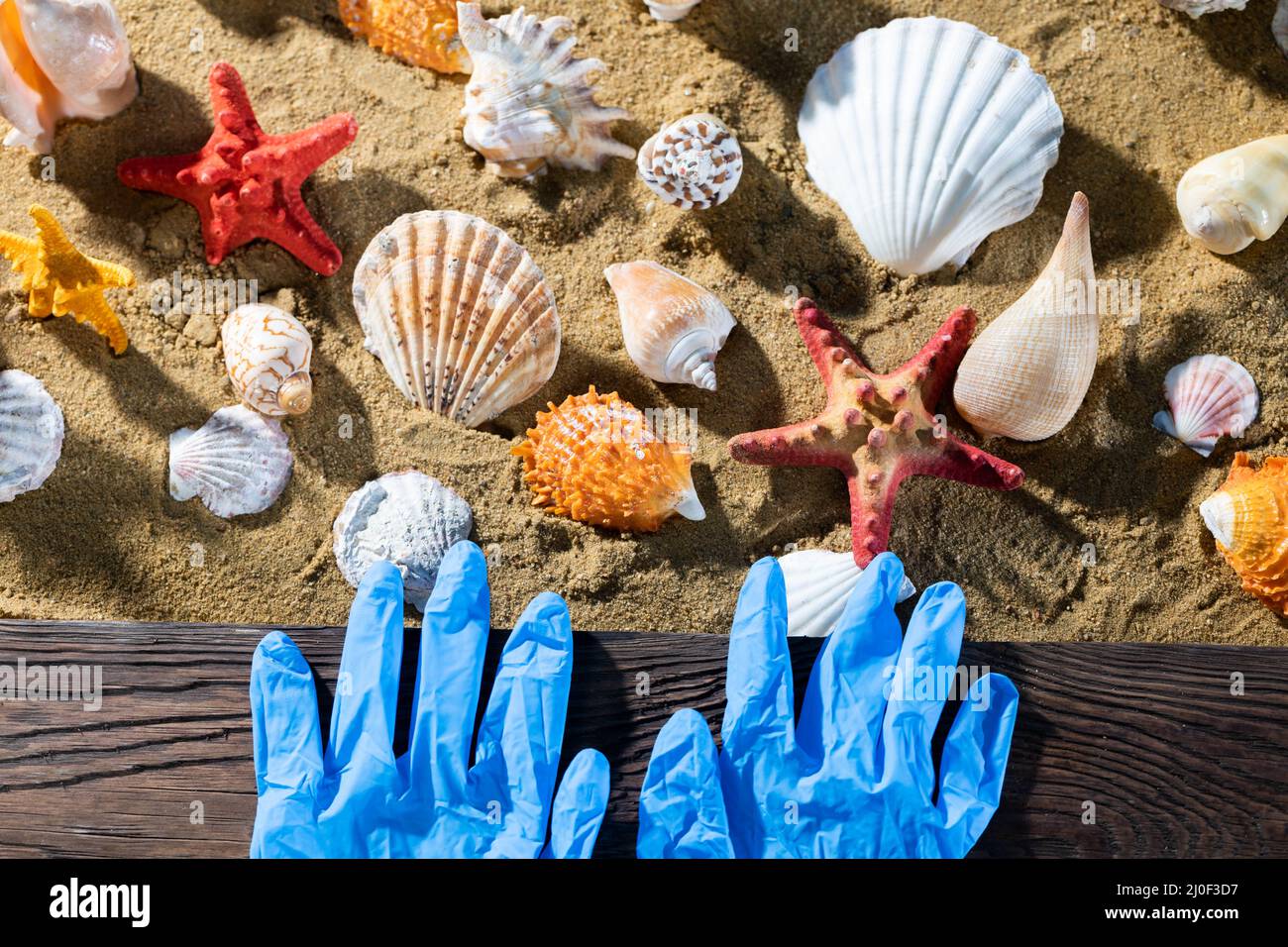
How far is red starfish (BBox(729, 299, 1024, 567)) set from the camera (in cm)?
275

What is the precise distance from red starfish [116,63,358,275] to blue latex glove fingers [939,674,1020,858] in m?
1.92

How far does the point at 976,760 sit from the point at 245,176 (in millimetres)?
2246

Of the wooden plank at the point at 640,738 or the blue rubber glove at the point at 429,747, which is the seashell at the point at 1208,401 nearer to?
the wooden plank at the point at 640,738

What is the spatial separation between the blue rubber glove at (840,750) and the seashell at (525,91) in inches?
48.2

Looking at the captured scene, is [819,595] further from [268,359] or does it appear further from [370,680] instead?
[268,359]

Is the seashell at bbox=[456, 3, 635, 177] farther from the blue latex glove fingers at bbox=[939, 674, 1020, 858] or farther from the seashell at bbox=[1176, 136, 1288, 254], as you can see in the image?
the blue latex glove fingers at bbox=[939, 674, 1020, 858]

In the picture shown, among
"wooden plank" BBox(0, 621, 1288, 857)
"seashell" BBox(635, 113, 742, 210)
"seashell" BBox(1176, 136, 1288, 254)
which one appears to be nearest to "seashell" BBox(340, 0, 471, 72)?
"seashell" BBox(635, 113, 742, 210)

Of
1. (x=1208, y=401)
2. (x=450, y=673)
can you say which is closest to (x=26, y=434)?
(x=450, y=673)

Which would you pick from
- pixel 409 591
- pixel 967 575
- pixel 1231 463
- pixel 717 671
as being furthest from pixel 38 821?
pixel 1231 463

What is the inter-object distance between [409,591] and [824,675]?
1050 mm

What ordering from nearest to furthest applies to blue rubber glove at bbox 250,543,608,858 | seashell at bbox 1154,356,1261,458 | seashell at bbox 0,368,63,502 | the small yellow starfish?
blue rubber glove at bbox 250,543,608,858
the small yellow starfish
seashell at bbox 0,368,63,502
seashell at bbox 1154,356,1261,458

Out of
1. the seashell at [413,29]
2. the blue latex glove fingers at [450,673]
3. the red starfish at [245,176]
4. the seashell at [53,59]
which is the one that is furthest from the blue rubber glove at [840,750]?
the seashell at [53,59]

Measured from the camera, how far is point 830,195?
2.97 metres

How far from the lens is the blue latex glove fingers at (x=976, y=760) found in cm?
258
